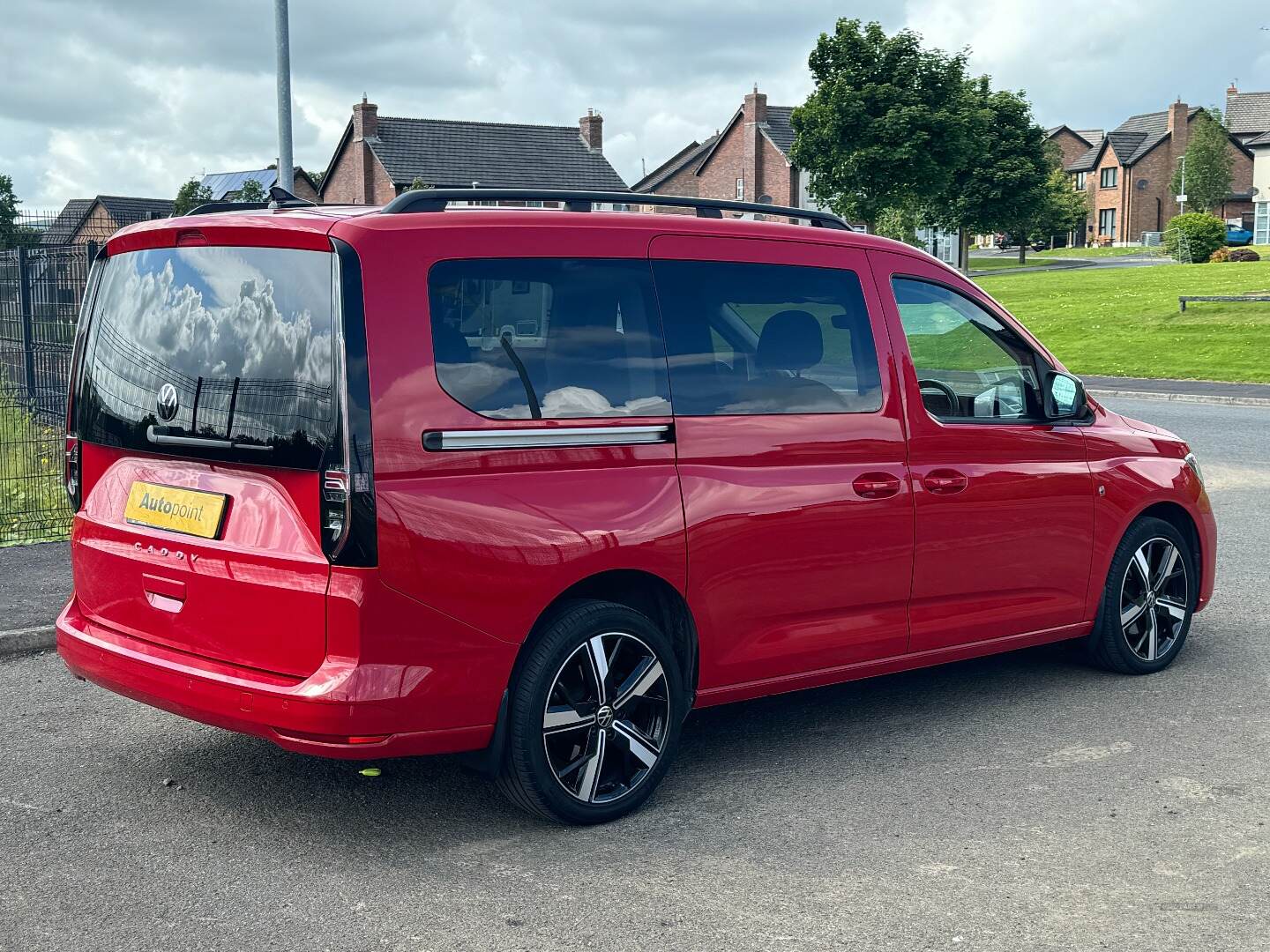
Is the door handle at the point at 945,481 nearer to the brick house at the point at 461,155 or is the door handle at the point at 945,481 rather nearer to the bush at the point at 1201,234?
the bush at the point at 1201,234

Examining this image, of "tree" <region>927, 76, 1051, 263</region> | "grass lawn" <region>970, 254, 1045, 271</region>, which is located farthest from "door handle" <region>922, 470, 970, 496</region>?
"grass lawn" <region>970, 254, 1045, 271</region>

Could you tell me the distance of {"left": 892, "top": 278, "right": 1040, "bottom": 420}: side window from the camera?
564 cm

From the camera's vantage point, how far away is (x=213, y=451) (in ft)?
14.5

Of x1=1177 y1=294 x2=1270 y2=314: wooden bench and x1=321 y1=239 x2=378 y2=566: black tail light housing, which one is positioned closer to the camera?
x1=321 y1=239 x2=378 y2=566: black tail light housing

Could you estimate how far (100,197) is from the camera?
94625 millimetres

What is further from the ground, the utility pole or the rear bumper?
the utility pole

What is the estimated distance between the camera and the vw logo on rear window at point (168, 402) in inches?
180

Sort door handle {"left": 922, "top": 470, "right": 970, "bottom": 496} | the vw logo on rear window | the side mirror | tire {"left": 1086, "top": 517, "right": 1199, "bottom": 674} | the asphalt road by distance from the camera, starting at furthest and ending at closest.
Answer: tire {"left": 1086, "top": 517, "right": 1199, "bottom": 674}, the side mirror, door handle {"left": 922, "top": 470, "right": 970, "bottom": 496}, the vw logo on rear window, the asphalt road

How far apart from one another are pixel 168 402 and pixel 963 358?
3.13m

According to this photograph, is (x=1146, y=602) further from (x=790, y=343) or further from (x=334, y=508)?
(x=334, y=508)

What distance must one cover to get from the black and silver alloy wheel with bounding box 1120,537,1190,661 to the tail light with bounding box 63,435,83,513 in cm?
433

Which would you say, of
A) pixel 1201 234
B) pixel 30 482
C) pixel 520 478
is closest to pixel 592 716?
pixel 520 478

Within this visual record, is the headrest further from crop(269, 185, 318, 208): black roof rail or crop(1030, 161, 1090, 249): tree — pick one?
crop(1030, 161, 1090, 249): tree

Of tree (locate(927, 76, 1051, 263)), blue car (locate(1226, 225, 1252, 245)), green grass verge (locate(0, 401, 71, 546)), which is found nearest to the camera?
green grass verge (locate(0, 401, 71, 546))
